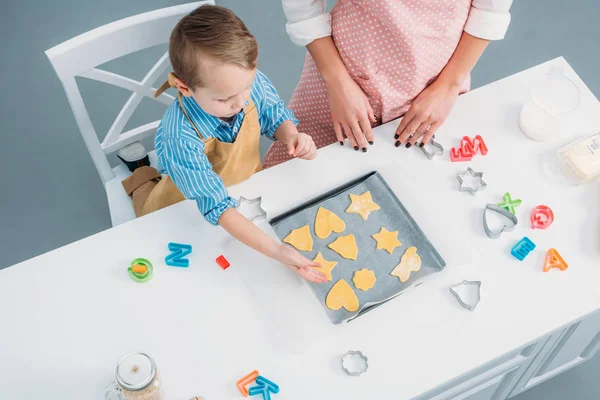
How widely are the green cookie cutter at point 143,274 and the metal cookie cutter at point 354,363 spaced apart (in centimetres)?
37

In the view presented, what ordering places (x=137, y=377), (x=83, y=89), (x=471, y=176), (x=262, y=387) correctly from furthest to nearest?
(x=83, y=89) → (x=471, y=176) → (x=262, y=387) → (x=137, y=377)

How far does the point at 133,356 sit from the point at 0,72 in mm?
1609

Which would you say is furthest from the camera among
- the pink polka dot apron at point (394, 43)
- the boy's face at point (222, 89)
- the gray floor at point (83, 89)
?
the gray floor at point (83, 89)

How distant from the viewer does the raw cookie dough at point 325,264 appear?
1.09 m

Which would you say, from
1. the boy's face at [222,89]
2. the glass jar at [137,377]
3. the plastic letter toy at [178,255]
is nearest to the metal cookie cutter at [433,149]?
the boy's face at [222,89]

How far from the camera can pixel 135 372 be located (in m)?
0.90

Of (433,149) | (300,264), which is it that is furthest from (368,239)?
(433,149)

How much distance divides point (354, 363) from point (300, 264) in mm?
187

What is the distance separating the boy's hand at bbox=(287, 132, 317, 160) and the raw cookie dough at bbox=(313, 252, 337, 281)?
0.20 m

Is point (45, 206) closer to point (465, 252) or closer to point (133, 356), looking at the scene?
point (133, 356)

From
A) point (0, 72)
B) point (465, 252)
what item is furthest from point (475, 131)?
point (0, 72)

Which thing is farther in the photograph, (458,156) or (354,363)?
(458,156)

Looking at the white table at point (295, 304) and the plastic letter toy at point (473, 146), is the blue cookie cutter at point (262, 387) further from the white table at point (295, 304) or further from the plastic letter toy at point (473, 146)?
the plastic letter toy at point (473, 146)

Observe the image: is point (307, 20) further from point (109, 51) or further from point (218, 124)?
point (109, 51)
